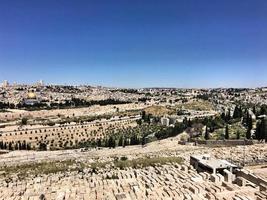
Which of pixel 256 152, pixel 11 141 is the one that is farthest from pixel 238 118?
pixel 11 141

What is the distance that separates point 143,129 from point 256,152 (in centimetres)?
3396

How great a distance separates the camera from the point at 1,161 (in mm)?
45188

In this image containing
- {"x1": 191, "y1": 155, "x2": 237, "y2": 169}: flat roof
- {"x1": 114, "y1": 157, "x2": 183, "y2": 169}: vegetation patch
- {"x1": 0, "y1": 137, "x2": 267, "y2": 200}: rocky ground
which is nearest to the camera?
{"x1": 0, "y1": 137, "x2": 267, "y2": 200}: rocky ground

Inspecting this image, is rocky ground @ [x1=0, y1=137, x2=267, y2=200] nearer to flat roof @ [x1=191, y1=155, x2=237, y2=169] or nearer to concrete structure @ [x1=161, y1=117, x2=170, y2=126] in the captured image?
flat roof @ [x1=191, y1=155, x2=237, y2=169]

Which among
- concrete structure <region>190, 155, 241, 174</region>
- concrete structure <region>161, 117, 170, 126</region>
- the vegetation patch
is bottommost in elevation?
concrete structure <region>161, 117, 170, 126</region>

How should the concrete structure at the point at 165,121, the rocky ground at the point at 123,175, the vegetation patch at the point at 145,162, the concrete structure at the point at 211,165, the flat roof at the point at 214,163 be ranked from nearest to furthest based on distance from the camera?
the rocky ground at the point at 123,175 → the concrete structure at the point at 211,165 → the flat roof at the point at 214,163 → the vegetation patch at the point at 145,162 → the concrete structure at the point at 165,121

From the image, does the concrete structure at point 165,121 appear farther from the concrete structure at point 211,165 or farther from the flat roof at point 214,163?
the flat roof at point 214,163

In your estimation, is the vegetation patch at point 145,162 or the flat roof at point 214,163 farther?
the vegetation patch at point 145,162

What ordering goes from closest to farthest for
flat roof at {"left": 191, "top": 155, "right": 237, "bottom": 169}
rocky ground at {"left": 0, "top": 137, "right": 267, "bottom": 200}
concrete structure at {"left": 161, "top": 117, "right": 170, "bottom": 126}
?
rocky ground at {"left": 0, "top": 137, "right": 267, "bottom": 200} → flat roof at {"left": 191, "top": 155, "right": 237, "bottom": 169} → concrete structure at {"left": 161, "top": 117, "right": 170, "bottom": 126}

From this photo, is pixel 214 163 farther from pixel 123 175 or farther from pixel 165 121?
pixel 165 121

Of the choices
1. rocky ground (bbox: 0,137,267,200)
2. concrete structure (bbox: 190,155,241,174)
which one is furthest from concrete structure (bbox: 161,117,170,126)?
concrete structure (bbox: 190,155,241,174)

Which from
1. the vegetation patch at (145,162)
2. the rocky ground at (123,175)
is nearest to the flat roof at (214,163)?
the rocky ground at (123,175)

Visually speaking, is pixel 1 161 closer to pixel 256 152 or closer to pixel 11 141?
pixel 11 141

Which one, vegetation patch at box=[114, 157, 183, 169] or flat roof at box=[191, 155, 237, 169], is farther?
vegetation patch at box=[114, 157, 183, 169]
